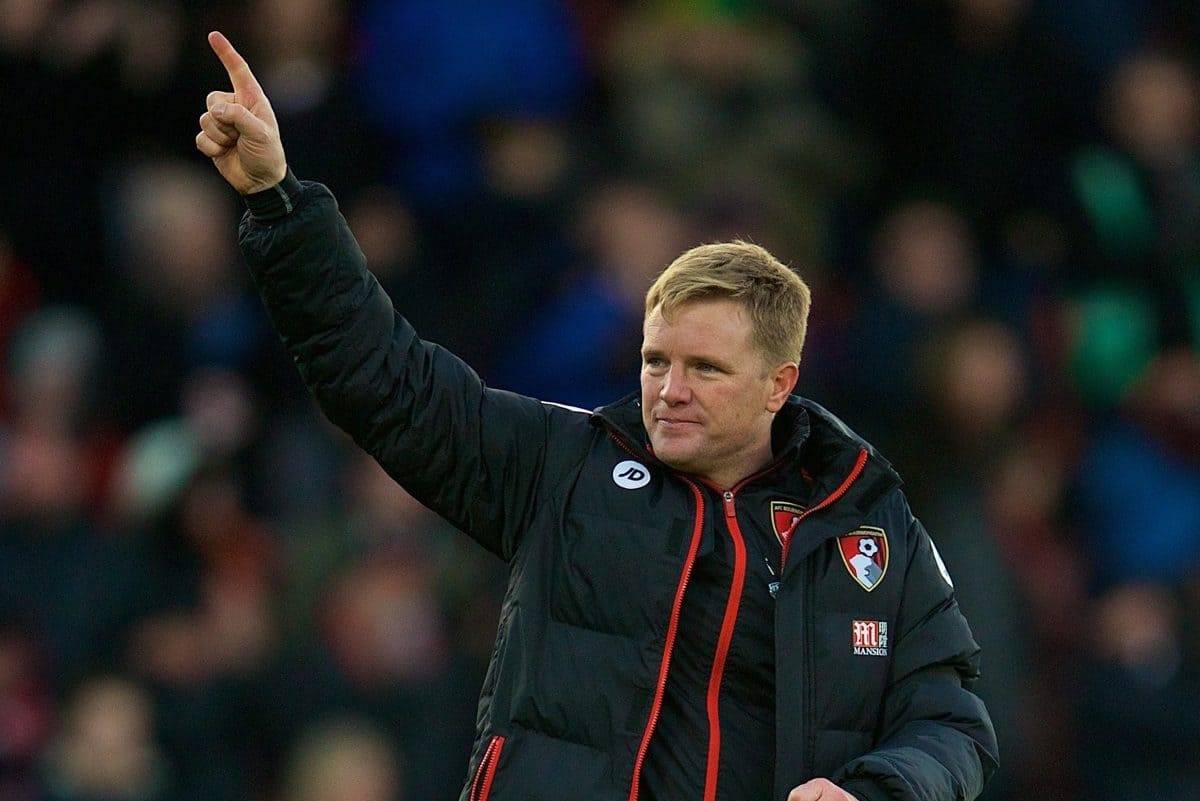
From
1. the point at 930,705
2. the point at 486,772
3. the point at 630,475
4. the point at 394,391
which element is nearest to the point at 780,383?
the point at 630,475

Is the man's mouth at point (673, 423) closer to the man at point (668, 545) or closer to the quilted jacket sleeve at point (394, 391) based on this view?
the man at point (668, 545)

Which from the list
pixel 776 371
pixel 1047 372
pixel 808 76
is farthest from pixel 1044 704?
pixel 776 371

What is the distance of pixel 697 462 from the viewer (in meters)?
3.54

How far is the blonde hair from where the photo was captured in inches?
139

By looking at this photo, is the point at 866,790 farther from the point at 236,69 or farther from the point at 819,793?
the point at 236,69

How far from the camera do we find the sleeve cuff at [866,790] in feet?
10.6

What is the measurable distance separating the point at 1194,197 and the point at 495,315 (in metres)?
2.67

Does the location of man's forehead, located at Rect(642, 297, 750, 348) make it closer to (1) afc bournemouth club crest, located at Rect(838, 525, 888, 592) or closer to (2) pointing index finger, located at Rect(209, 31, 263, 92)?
(1) afc bournemouth club crest, located at Rect(838, 525, 888, 592)

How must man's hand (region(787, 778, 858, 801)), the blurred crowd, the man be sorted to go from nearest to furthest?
man's hand (region(787, 778, 858, 801)) → the man → the blurred crowd

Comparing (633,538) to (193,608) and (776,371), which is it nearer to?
(776,371)

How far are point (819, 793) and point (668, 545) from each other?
51 centimetres

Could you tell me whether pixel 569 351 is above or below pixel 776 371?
above

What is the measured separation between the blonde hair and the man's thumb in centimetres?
79

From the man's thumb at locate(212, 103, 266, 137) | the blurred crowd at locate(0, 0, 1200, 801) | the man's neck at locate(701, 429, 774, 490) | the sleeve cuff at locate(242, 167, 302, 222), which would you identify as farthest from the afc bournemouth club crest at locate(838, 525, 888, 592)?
the blurred crowd at locate(0, 0, 1200, 801)
